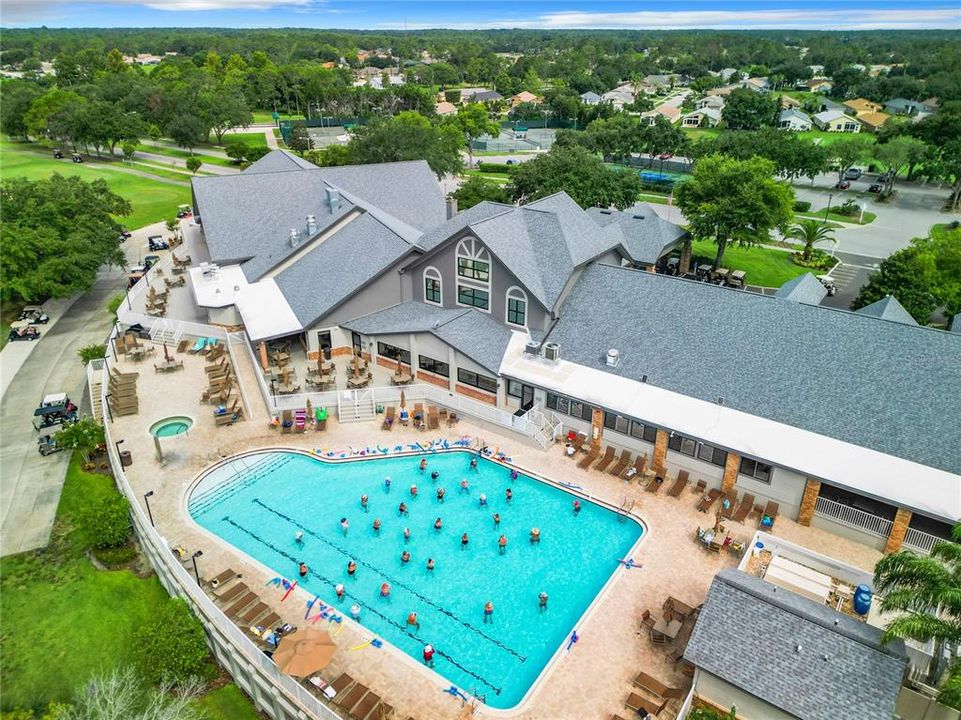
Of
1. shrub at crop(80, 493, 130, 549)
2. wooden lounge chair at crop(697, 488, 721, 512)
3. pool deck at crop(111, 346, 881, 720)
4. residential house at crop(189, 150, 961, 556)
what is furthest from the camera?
wooden lounge chair at crop(697, 488, 721, 512)

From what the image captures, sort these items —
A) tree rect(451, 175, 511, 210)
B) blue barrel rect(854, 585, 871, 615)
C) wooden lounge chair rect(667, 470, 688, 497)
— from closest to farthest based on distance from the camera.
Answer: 1. blue barrel rect(854, 585, 871, 615)
2. wooden lounge chair rect(667, 470, 688, 497)
3. tree rect(451, 175, 511, 210)

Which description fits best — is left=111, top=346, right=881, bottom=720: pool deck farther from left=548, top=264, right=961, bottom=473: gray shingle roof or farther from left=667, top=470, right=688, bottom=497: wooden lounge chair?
Answer: left=548, top=264, right=961, bottom=473: gray shingle roof

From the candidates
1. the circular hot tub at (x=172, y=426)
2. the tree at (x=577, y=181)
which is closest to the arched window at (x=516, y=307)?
the circular hot tub at (x=172, y=426)

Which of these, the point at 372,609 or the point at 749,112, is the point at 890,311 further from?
the point at 749,112

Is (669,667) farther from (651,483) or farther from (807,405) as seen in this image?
(807,405)

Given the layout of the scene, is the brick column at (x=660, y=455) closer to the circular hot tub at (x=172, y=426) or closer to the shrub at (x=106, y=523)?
the shrub at (x=106, y=523)

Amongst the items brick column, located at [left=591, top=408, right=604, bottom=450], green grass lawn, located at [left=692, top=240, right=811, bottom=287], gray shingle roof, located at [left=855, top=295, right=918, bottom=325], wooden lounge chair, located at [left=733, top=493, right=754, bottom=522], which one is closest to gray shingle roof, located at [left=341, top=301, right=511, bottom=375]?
brick column, located at [left=591, top=408, right=604, bottom=450]

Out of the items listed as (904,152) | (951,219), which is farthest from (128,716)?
(904,152)
